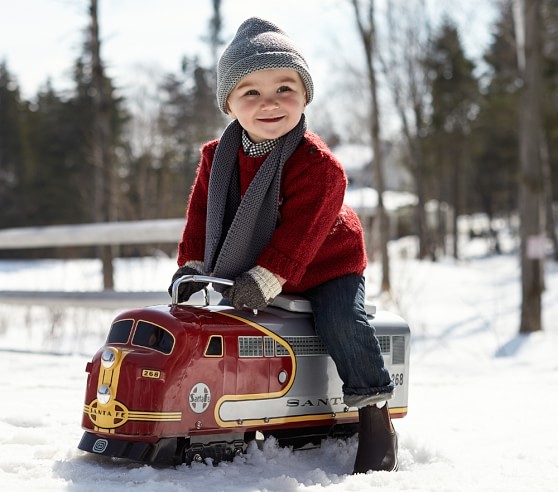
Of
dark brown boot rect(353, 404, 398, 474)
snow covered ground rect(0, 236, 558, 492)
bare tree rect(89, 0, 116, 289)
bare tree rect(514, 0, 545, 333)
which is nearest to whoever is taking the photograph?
snow covered ground rect(0, 236, 558, 492)

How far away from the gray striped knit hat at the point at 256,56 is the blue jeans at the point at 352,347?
0.76 meters

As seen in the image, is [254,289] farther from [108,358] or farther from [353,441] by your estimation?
[353,441]

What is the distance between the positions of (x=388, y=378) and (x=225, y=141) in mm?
989

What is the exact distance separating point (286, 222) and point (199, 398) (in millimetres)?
634

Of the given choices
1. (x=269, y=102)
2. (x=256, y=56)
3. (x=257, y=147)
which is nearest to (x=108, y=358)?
(x=257, y=147)

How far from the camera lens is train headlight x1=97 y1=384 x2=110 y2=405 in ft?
7.38

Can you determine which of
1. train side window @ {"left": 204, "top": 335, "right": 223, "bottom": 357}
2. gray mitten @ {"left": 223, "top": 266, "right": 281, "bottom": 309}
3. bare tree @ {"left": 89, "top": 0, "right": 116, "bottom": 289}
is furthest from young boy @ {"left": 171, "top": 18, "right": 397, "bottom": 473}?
bare tree @ {"left": 89, "top": 0, "right": 116, "bottom": 289}

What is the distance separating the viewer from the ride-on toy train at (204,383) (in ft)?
7.20

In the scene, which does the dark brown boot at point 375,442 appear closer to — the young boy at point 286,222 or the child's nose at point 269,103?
the young boy at point 286,222

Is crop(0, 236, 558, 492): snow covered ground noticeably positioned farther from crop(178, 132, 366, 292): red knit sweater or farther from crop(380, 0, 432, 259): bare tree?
crop(380, 0, 432, 259): bare tree

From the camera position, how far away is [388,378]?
8.24ft

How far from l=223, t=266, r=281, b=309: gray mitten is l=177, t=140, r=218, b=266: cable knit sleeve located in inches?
16.4

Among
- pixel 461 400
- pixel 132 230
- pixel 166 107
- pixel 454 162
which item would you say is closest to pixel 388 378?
pixel 461 400

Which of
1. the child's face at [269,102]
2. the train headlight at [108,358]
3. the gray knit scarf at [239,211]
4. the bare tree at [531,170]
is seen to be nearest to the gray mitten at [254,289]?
the gray knit scarf at [239,211]
